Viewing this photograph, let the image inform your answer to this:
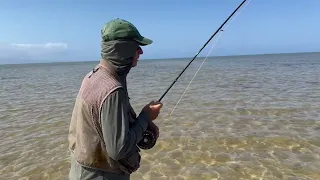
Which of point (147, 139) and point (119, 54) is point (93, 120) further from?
point (147, 139)

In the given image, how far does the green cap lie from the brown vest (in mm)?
307

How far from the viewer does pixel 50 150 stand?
8.77 meters

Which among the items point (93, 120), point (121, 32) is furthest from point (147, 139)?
point (121, 32)

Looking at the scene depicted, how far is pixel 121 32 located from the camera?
2686mm

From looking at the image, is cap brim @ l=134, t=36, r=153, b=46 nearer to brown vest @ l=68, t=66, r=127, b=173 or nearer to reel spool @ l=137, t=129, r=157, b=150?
brown vest @ l=68, t=66, r=127, b=173

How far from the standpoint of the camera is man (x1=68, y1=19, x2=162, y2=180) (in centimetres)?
253

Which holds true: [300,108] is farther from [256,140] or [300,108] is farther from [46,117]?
[46,117]

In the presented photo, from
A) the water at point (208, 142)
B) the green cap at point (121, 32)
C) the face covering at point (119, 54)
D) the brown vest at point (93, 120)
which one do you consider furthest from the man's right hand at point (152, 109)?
the water at point (208, 142)

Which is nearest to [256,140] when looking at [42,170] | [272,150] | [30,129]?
[272,150]

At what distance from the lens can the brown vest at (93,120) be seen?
2.62 meters

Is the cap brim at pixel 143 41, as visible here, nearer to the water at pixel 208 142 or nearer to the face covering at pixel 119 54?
the face covering at pixel 119 54

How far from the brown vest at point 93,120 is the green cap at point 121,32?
1.01 ft

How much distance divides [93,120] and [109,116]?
9.6 inches

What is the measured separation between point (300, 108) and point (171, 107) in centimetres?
544
